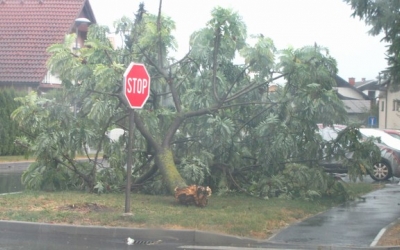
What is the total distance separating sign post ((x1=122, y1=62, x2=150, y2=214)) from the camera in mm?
11367

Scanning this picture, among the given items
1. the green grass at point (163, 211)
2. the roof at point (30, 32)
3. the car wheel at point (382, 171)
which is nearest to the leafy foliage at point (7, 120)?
the roof at point (30, 32)

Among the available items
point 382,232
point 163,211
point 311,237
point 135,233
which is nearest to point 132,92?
point 163,211

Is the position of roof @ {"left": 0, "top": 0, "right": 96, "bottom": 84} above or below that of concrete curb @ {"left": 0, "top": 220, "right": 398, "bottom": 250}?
above

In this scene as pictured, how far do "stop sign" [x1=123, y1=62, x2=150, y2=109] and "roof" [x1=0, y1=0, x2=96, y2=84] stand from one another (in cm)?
2196

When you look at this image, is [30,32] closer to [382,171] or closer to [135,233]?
[382,171]

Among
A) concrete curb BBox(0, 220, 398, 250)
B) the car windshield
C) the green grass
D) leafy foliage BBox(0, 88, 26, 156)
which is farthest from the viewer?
leafy foliage BBox(0, 88, 26, 156)

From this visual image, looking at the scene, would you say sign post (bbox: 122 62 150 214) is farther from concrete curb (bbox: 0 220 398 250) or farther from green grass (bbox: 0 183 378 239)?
concrete curb (bbox: 0 220 398 250)

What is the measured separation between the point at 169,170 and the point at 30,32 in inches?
921

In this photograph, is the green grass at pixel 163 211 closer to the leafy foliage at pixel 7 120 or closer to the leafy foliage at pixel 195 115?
the leafy foliage at pixel 195 115

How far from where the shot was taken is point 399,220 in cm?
1192

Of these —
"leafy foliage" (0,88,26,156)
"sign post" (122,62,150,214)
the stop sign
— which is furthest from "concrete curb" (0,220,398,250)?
"leafy foliage" (0,88,26,156)

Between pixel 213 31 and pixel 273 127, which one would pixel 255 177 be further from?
pixel 213 31

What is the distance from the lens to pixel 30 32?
115 ft

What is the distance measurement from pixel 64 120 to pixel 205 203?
3641 millimetres
